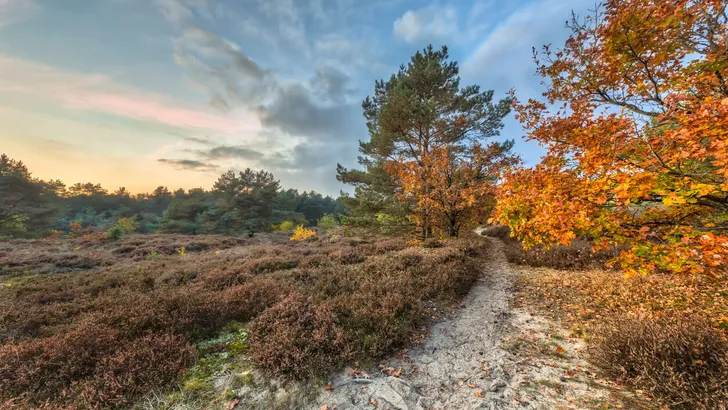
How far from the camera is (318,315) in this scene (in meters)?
4.79

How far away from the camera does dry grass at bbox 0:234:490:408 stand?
3457mm

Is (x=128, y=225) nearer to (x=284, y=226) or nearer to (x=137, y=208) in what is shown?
(x=284, y=226)

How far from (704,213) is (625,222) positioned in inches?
89.9

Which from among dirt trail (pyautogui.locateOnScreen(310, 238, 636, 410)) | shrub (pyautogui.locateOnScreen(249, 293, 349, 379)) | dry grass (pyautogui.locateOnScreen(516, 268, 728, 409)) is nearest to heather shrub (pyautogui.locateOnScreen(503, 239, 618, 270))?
dry grass (pyautogui.locateOnScreen(516, 268, 728, 409))

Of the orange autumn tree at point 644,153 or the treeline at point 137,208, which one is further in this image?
the treeline at point 137,208

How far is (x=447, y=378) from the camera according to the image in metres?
3.89

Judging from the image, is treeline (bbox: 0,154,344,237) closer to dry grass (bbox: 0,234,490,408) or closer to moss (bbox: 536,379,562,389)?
dry grass (bbox: 0,234,490,408)

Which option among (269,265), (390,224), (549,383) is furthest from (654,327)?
(390,224)

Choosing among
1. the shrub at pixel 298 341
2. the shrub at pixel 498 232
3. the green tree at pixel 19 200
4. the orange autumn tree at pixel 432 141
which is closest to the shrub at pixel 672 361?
the shrub at pixel 298 341

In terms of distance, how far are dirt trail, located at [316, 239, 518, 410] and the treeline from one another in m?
13.7

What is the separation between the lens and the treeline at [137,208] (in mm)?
28266

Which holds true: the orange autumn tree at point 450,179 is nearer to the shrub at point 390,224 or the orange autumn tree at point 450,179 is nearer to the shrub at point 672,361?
the shrub at point 390,224

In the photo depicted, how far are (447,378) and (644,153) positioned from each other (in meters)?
5.10

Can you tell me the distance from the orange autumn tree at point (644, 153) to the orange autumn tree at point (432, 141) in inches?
254
